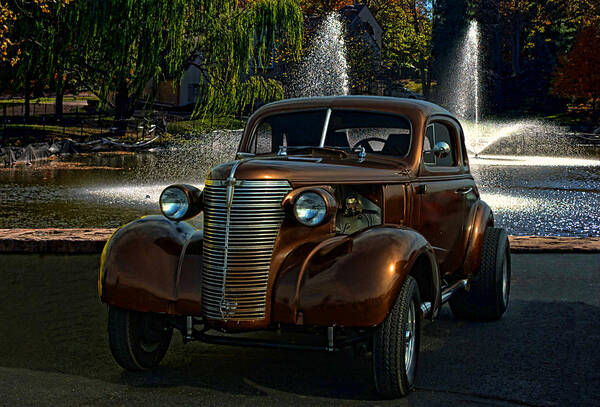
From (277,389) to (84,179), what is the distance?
60.6 ft

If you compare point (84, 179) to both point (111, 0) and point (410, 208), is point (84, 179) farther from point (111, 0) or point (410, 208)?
point (410, 208)

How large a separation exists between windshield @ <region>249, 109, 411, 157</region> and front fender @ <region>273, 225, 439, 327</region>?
1.51 metres

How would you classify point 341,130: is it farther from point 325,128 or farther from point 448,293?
point 448,293

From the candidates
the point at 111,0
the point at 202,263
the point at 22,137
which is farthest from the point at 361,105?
the point at 22,137

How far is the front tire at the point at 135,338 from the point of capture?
546 cm

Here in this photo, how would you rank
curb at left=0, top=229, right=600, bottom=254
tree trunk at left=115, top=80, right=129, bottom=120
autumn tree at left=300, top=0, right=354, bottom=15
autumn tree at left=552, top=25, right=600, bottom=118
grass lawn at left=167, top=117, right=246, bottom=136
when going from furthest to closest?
1. autumn tree at left=300, top=0, right=354, bottom=15
2. autumn tree at left=552, top=25, right=600, bottom=118
3. tree trunk at left=115, top=80, right=129, bottom=120
4. grass lawn at left=167, top=117, right=246, bottom=136
5. curb at left=0, top=229, right=600, bottom=254

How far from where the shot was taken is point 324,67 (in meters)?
63.3

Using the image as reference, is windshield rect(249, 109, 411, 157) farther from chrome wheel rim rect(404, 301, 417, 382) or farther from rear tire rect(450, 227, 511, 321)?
chrome wheel rim rect(404, 301, 417, 382)

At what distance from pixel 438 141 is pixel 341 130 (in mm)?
1079

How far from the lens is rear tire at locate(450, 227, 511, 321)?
733cm

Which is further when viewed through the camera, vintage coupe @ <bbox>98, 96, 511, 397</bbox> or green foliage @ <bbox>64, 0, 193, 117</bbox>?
green foliage @ <bbox>64, 0, 193, 117</bbox>

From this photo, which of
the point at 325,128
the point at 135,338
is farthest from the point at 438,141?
the point at 135,338

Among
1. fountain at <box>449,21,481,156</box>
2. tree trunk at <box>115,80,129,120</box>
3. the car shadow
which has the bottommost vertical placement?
the car shadow

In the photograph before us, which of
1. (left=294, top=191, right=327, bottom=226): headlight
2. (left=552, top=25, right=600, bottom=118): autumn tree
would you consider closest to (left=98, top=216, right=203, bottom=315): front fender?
(left=294, top=191, right=327, bottom=226): headlight
